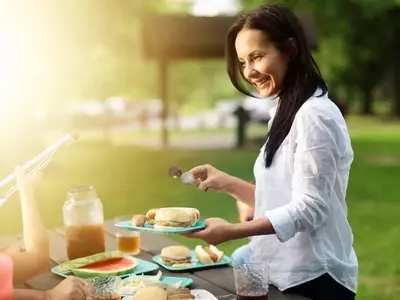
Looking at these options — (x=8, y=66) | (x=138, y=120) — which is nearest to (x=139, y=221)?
(x=8, y=66)

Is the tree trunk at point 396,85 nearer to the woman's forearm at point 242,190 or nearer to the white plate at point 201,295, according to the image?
the woman's forearm at point 242,190

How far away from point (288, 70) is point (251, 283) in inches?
28.3

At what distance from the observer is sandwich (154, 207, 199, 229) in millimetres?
2221

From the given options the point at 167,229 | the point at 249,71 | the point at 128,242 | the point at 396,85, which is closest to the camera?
the point at 167,229

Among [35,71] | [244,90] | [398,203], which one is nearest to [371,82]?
[35,71]

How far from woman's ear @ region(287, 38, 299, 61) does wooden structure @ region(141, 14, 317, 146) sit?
42.5 feet

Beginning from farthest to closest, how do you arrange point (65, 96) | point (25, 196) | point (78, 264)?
point (65, 96), point (78, 264), point (25, 196)

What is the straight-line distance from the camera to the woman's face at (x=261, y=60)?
2.25 meters

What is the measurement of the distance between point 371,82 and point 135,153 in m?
19.2

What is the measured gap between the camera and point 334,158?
A: 2143 mm

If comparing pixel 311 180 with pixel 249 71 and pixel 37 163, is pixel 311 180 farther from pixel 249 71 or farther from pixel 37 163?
pixel 37 163

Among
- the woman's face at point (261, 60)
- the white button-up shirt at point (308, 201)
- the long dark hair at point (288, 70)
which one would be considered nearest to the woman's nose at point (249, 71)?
the woman's face at point (261, 60)

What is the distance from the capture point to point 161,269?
8.52 feet

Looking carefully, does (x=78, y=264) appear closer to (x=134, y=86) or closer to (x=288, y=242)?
(x=288, y=242)
